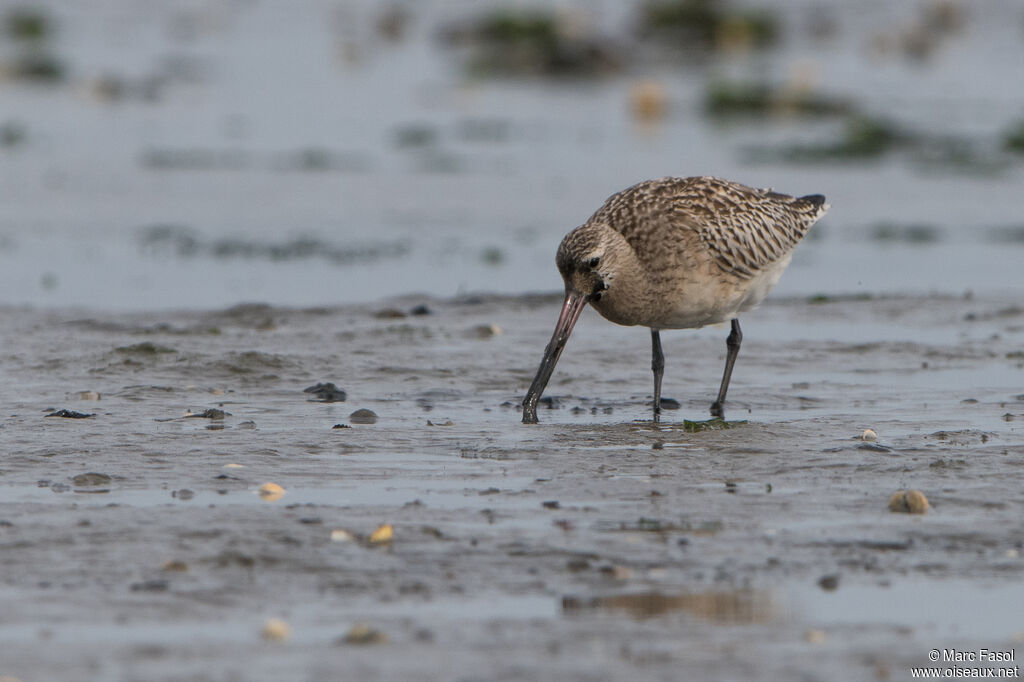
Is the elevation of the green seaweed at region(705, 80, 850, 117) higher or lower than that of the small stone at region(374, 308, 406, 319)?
higher

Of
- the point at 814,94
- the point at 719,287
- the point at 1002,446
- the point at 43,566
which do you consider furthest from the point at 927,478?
the point at 814,94

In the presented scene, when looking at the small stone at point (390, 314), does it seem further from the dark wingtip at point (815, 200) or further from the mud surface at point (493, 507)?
the dark wingtip at point (815, 200)

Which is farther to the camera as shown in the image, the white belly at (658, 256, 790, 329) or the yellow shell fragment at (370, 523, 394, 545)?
the white belly at (658, 256, 790, 329)

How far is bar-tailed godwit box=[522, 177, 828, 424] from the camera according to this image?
9352 millimetres

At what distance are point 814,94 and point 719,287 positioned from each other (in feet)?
55.4

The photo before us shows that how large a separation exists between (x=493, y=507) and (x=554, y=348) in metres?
2.27

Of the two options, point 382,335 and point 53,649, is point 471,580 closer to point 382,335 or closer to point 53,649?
point 53,649

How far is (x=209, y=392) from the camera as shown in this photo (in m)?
9.84

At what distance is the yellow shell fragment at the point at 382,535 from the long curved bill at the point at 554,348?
2.54 meters

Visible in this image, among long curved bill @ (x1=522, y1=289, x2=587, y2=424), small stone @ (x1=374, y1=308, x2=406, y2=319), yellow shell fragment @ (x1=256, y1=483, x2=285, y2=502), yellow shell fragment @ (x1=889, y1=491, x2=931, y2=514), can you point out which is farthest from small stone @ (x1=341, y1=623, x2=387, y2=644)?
small stone @ (x1=374, y1=308, x2=406, y2=319)

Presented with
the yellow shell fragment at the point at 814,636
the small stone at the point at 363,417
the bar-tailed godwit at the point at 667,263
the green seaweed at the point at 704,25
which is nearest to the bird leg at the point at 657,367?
the bar-tailed godwit at the point at 667,263

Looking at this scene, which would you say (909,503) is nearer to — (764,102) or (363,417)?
(363,417)

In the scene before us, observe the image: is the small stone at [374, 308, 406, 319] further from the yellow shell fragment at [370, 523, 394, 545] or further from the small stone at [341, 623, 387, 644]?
the small stone at [341, 623, 387, 644]

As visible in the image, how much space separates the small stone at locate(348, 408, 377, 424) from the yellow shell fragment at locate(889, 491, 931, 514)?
3014 millimetres
